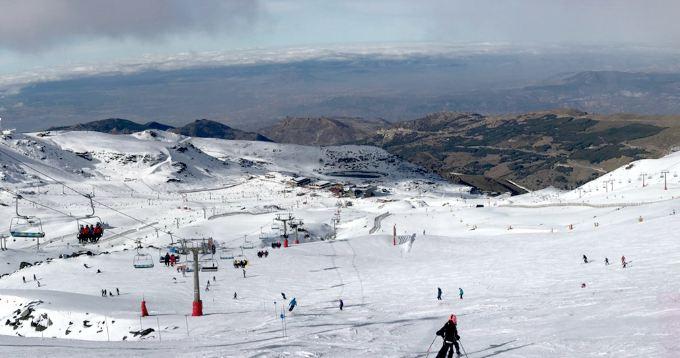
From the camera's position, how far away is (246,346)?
26.5 metres

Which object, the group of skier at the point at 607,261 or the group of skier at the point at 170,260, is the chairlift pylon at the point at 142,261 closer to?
the group of skier at the point at 170,260

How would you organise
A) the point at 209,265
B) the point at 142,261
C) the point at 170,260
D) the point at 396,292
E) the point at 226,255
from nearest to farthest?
1. the point at 396,292
2. the point at 209,265
3. the point at 142,261
4. the point at 170,260
5. the point at 226,255

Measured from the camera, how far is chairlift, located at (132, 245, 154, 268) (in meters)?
59.4

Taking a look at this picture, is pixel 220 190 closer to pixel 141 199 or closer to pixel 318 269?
pixel 141 199

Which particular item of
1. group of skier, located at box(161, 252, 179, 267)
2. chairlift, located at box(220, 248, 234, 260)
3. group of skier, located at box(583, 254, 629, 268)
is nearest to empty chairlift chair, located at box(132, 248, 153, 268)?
group of skier, located at box(161, 252, 179, 267)

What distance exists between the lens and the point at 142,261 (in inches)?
2400

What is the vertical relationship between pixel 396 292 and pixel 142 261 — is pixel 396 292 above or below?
above

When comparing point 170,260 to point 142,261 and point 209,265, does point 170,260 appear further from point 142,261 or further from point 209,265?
point 209,265

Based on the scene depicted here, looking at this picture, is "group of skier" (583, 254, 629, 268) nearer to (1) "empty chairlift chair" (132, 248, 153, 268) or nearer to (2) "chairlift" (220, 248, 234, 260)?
(2) "chairlift" (220, 248, 234, 260)

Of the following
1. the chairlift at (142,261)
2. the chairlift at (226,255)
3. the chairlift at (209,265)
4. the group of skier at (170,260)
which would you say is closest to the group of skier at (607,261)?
A: the chairlift at (209,265)

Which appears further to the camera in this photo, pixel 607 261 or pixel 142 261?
pixel 142 261

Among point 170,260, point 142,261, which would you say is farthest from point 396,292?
point 142,261

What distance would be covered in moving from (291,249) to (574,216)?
130ft

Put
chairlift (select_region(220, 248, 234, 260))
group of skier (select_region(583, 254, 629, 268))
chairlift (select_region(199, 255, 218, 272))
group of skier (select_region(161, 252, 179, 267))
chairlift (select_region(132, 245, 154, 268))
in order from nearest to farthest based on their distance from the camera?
group of skier (select_region(583, 254, 629, 268)), chairlift (select_region(199, 255, 218, 272)), chairlift (select_region(132, 245, 154, 268)), group of skier (select_region(161, 252, 179, 267)), chairlift (select_region(220, 248, 234, 260))
